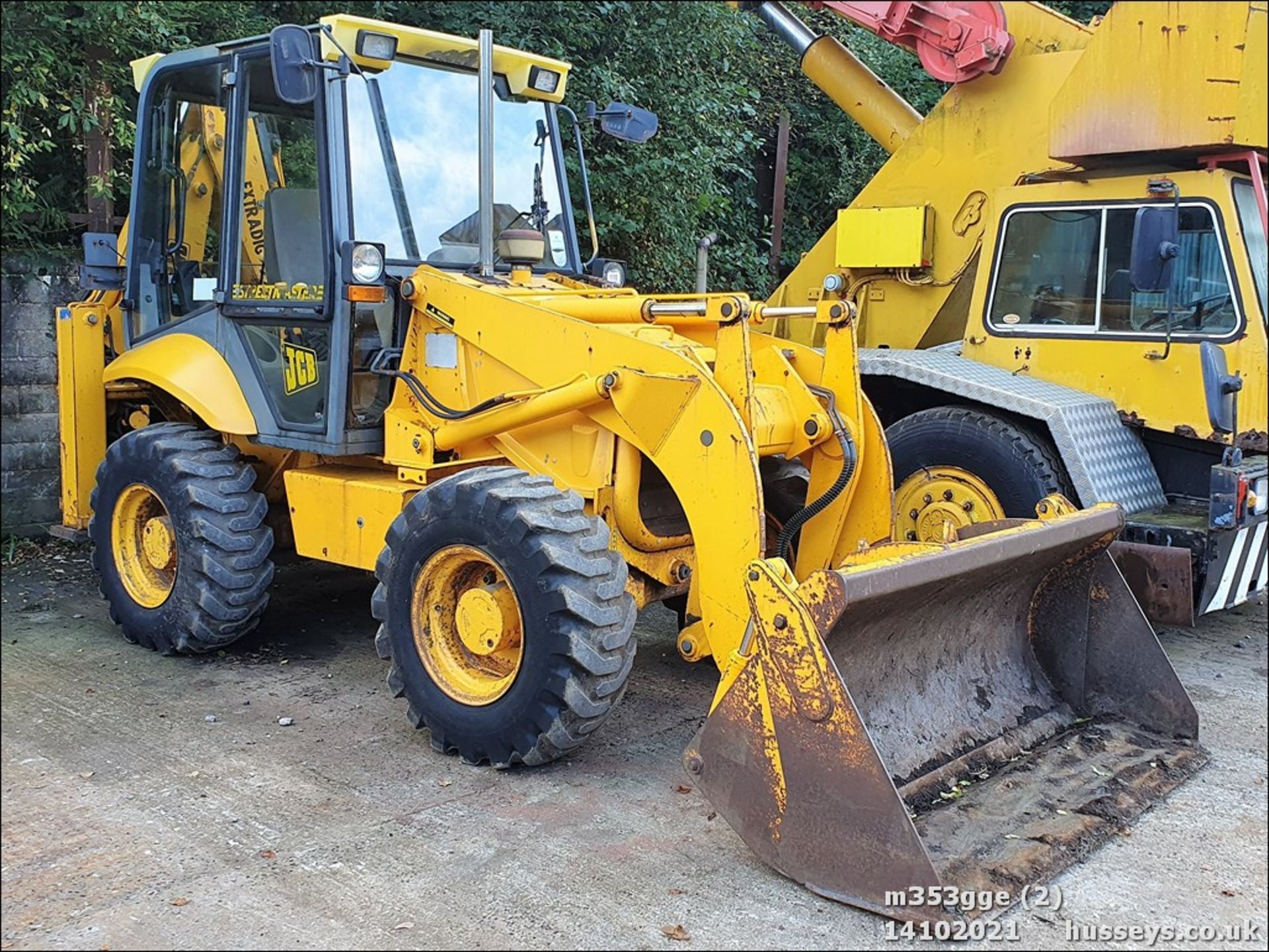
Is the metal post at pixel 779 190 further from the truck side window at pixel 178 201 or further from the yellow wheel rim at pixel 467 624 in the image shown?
the yellow wheel rim at pixel 467 624

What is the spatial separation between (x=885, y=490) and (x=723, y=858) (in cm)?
169

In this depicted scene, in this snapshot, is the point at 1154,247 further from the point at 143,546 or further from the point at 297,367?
the point at 143,546

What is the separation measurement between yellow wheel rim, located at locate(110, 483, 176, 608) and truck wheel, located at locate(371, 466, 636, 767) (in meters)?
1.56

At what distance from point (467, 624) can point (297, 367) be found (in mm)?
1643

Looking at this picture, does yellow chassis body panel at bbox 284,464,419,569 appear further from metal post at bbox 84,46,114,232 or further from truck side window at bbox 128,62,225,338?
metal post at bbox 84,46,114,232

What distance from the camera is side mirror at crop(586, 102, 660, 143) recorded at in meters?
5.98

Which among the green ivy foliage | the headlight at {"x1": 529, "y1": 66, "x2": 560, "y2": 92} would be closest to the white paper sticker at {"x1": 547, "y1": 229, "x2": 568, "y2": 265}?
the headlight at {"x1": 529, "y1": 66, "x2": 560, "y2": 92}

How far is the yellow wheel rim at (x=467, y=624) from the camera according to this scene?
175 inches

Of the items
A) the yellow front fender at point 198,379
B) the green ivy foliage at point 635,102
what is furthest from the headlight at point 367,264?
the green ivy foliage at point 635,102

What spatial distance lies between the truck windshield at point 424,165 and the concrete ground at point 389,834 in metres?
1.99

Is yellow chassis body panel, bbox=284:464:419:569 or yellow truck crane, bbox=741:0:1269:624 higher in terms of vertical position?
yellow truck crane, bbox=741:0:1269:624

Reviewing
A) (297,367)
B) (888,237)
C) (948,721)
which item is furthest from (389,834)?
(888,237)

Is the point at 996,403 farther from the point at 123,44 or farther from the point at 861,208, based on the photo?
the point at 123,44

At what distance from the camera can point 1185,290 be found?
575 cm
